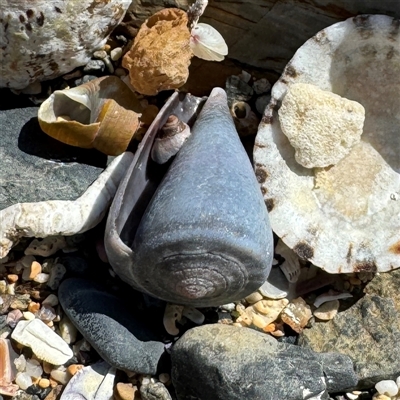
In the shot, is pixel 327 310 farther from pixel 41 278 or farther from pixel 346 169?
pixel 41 278

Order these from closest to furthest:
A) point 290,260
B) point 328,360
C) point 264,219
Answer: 1. point 264,219
2. point 328,360
3. point 290,260

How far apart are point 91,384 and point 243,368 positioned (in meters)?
0.44

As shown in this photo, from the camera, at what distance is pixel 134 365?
192 cm

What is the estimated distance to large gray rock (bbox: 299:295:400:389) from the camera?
1995mm

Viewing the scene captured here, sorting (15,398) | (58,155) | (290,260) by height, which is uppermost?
(58,155)

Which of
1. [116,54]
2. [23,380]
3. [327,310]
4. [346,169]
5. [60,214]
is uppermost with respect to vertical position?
[116,54]

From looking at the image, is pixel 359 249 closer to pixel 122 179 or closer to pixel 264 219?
pixel 264 219

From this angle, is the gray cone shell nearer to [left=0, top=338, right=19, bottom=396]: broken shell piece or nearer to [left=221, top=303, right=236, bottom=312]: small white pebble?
[left=221, top=303, right=236, bottom=312]: small white pebble

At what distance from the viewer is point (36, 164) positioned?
2.03 metres

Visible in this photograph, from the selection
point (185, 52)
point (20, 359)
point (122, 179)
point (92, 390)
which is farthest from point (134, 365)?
point (185, 52)

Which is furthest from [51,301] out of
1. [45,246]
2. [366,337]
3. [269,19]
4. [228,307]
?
[269,19]

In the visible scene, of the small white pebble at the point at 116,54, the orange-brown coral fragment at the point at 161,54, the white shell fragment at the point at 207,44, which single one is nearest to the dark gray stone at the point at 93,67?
the small white pebble at the point at 116,54

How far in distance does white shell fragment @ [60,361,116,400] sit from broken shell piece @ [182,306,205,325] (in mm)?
258

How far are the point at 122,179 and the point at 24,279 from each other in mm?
424
